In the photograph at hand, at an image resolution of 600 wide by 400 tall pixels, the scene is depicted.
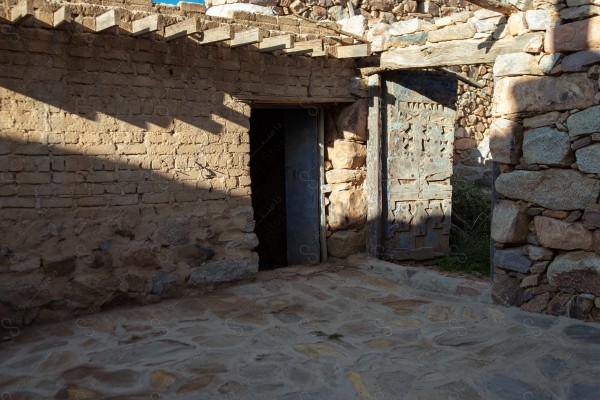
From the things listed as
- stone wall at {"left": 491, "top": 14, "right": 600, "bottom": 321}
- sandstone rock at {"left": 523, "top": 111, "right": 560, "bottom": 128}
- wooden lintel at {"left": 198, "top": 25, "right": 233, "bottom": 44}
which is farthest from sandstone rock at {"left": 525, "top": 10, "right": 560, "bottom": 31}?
wooden lintel at {"left": 198, "top": 25, "right": 233, "bottom": 44}

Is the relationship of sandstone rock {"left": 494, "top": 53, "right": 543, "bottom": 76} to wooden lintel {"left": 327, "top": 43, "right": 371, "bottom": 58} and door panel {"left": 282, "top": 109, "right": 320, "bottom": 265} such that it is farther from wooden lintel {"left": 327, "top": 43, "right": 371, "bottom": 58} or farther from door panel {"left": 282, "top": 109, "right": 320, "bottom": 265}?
door panel {"left": 282, "top": 109, "right": 320, "bottom": 265}

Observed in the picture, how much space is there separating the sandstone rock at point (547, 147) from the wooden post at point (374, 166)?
1967 millimetres

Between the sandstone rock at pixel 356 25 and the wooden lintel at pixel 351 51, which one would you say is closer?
the wooden lintel at pixel 351 51

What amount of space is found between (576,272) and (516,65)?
181 cm

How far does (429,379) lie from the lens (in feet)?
12.3

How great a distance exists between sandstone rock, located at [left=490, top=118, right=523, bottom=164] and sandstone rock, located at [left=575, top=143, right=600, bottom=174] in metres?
0.52

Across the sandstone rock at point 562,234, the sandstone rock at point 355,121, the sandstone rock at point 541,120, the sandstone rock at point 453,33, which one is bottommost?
the sandstone rock at point 562,234

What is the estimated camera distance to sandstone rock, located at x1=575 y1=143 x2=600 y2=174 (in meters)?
4.52

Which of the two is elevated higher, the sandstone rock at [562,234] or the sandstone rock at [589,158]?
the sandstone rock at [589,158]

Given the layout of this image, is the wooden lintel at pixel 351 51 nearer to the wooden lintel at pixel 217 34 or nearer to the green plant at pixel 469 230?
the wooden lintel at pixel 217 34

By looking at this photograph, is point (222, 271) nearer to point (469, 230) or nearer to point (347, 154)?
point (347, 154)

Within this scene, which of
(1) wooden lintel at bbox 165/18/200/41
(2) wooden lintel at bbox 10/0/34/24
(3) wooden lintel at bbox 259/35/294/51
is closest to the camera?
(2) wooden lintel at bbox 10/0/34/24

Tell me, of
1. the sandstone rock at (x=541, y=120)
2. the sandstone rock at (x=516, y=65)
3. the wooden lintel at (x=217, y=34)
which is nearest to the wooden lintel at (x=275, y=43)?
the wooden lintel at (x=217, y=34)

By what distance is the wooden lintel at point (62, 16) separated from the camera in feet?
14.5
